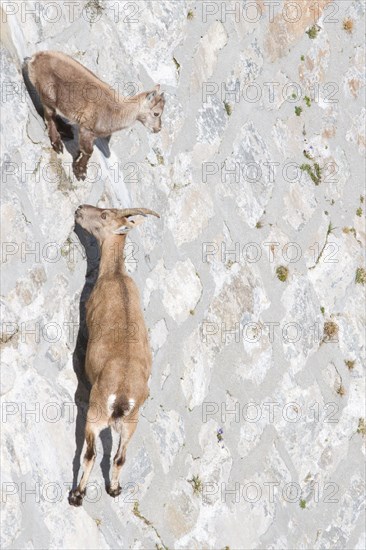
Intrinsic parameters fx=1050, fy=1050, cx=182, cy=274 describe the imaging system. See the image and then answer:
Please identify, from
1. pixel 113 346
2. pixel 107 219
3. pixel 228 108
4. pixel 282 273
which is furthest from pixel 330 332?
pixel 113 346

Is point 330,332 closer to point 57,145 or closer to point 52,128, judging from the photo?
point 57,145

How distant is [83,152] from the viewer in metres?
7.15

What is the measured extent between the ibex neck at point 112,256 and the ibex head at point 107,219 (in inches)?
1.7

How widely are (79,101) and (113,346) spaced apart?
1.65m

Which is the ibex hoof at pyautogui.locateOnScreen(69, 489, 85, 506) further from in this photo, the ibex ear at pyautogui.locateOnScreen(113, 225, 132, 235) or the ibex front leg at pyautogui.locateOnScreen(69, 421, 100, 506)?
the ibex ear at pyautogui.locateOnScreen(113, 225, 132, 235)

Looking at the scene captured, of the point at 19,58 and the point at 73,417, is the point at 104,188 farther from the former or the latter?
the point at 73,417

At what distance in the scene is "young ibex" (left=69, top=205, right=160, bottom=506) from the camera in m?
6.80

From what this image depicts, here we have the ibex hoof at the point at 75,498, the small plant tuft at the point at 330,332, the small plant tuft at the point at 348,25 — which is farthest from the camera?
the small plant tuft at the point at 348,25

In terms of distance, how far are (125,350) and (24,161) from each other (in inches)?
55.3

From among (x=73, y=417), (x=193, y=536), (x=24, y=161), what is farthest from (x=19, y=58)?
(x=193, y=536)

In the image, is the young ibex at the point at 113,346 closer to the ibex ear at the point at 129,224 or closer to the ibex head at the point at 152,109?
the ibex ear at the point at 129,224

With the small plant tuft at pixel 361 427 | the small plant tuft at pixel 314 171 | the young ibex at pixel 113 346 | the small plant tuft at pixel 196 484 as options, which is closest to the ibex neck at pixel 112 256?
the young ibex at pixel 113 346

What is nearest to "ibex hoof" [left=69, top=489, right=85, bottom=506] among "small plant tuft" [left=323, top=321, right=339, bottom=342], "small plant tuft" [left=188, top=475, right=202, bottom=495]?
"small plant tuft" [left=188, top=475, right=202, bottom=495]

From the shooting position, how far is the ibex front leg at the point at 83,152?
7.12 meters
